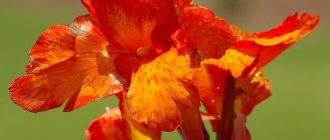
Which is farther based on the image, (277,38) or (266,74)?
(266,74)

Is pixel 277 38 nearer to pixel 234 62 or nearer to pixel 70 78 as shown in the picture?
pixel 234 62

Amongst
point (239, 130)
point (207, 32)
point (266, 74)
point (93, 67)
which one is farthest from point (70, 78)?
point (266, 74)

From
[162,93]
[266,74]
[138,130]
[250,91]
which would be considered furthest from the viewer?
[266,74]

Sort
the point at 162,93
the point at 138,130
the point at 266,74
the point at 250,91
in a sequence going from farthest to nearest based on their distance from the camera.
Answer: the point at 266,74
the point at 250,91
the point at 138,130
the point at 162,93

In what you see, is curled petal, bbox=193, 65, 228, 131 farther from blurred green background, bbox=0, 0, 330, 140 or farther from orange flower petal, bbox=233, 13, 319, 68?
blurred green background, bbox=0, 0, 330, 140

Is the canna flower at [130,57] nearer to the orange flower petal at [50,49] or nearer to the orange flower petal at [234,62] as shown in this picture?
the orange flower petal at [50,49]

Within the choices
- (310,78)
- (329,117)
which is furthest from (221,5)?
(329,117)

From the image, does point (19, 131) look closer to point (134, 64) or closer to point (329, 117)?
point (329, 117)
